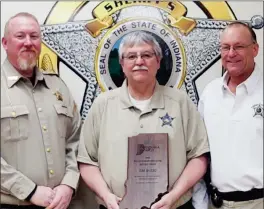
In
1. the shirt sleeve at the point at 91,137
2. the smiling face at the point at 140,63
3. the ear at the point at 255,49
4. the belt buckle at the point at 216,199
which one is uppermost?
the ear at the point at 255,49

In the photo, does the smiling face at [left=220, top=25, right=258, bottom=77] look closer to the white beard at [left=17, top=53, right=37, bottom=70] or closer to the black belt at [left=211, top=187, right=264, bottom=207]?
the black belt at [left=211, top=187, right=264, bottom=207]

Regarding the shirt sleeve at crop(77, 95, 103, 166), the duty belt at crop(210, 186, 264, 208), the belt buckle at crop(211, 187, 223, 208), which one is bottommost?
the belt buckle at crop(211, 187, 223, 208)

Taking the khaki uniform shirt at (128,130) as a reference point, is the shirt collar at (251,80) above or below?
above

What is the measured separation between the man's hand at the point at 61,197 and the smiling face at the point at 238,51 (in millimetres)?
746

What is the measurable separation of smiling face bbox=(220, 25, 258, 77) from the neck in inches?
11.4

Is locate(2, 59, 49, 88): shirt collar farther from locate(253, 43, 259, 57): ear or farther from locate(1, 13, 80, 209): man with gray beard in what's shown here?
locate(253, 43, 259, 57): ear

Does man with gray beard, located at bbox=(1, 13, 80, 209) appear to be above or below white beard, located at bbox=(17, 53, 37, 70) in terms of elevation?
below

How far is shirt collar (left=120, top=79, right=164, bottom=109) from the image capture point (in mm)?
1506

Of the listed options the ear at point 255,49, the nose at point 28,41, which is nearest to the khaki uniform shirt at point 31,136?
the nose at point 28,41

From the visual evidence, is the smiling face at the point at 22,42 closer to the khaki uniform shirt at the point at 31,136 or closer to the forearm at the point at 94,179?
the khaki uniform shirt at the point at 31,136

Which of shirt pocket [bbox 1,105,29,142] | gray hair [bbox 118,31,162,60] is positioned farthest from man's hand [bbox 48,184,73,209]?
gray hair [bbox 118,31,162,60]

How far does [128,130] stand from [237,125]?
15.6 inches

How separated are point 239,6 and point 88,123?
726 millimetres

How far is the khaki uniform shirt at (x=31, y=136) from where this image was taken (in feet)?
4.70
